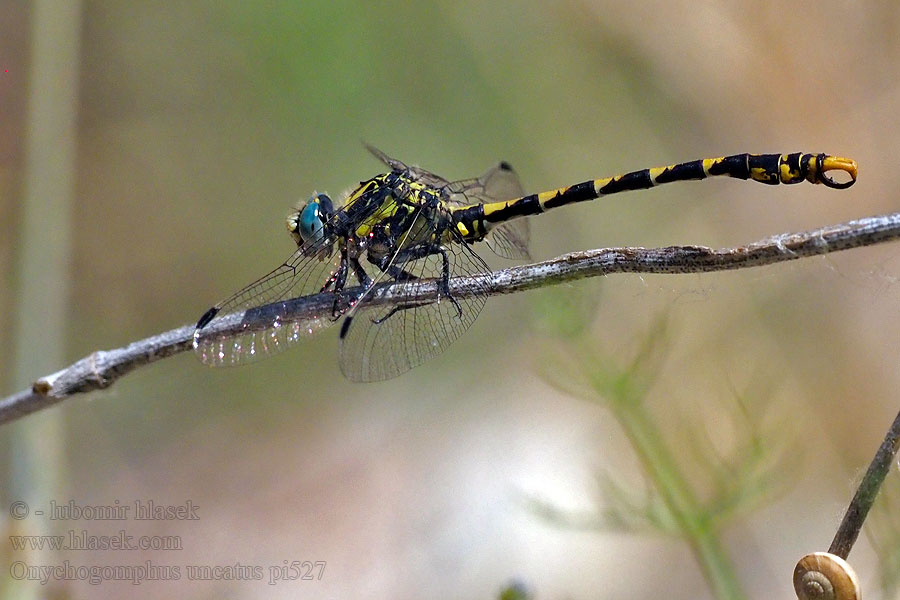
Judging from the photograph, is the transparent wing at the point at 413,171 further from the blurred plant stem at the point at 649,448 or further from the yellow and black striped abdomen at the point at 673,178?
the blurred plant stem at the point at 649,448

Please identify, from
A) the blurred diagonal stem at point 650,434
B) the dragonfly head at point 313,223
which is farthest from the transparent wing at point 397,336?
the blurred diagonal stem at point 650,434

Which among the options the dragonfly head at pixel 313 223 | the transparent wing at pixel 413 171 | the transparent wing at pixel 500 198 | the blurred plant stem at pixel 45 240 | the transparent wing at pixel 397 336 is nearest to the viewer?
the transparent wing at pixel 397 336

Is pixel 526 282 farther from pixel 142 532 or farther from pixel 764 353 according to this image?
pixel 142 532

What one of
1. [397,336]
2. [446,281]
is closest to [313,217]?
[397,336]

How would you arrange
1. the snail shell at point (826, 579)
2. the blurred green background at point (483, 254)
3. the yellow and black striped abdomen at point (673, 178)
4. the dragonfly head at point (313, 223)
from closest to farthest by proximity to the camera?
the snail shell at point (826, 579)
the yellow and black striped abdomen at point (673, 178)
the dragonfly head at point (313, 223)
the blurred green background at point (483, 254)

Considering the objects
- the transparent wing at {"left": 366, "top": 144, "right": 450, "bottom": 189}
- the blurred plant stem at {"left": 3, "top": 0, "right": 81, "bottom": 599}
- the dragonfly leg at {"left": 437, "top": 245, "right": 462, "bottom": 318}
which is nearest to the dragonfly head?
the transparent wing at {"left": 366, "top": 144, "right": 450, "bottom": 189}

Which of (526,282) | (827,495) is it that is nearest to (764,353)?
(827,495)

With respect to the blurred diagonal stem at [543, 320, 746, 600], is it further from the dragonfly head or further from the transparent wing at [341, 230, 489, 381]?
the dragonfly head

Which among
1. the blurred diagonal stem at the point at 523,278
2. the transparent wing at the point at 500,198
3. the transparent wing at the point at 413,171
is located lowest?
the blurred diagonal stem at the point at 523,278
